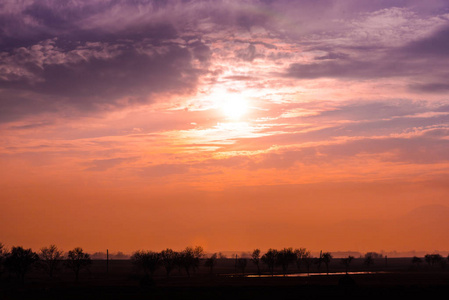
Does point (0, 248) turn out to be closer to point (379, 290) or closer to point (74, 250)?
Result: point (74, 250)

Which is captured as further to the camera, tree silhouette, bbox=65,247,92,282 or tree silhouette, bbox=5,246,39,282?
tree silhouette, bbox=65,247,92,282

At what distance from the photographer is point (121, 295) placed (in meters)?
71.2

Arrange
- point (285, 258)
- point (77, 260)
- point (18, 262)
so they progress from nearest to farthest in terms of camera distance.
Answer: point (18, 262) → point (77, 260) → point (285, 258)

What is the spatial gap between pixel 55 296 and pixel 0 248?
62776 mm

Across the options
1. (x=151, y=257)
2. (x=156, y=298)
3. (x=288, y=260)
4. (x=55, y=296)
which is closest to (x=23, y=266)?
(x=151, y=257)

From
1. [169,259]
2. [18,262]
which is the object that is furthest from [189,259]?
[18,262]

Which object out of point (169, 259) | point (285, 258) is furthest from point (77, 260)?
point (285, 258)

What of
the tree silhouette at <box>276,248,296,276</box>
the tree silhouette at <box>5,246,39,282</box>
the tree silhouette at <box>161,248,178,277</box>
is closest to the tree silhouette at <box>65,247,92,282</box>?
the tree silhouette at <box>5,246,39,282</box>

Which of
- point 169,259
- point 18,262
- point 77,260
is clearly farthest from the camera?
point 169,259

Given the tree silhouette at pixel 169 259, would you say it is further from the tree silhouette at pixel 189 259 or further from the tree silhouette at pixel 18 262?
the tree silhouette at pixel 18 262

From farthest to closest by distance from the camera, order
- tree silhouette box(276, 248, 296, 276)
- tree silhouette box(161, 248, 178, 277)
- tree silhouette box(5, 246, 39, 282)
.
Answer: tree silhouette box(276, 248, 296, 276), tree silhouette box(161, 248, 178, 277), tree silhouette box(5, 246, 39, 282)

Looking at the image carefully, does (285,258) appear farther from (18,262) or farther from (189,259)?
(18,262)

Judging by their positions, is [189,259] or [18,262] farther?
[189,259]

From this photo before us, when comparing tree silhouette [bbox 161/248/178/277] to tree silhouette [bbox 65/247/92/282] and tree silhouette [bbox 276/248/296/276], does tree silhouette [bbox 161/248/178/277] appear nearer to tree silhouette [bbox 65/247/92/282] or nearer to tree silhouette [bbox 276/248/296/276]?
tree silhouette [bbox 65/247/92/282]
